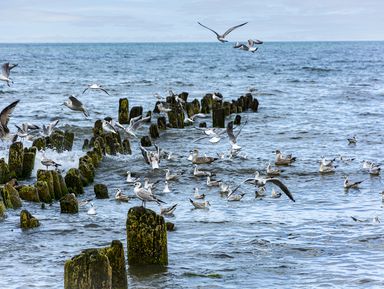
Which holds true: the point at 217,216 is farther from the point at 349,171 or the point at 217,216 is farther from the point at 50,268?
the point at 349,171

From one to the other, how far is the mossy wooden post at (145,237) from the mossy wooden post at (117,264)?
0.90 metres

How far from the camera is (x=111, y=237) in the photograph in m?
13.4

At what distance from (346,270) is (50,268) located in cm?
402

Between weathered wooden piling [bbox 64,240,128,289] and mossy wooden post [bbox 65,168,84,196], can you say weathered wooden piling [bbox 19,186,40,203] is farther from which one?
weathered wooden piling [bbox 64,240,128,289]

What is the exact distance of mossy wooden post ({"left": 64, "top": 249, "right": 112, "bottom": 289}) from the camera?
8.66 metres

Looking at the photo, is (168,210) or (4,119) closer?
(168,210)

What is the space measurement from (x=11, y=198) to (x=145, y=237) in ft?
15.1

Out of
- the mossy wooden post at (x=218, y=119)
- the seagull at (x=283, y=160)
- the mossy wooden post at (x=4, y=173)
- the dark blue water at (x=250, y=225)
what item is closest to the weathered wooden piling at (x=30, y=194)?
the dark blue water at (x=250, y=225)

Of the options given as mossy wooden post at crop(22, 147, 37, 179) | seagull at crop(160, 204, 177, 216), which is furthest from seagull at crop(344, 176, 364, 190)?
mossy wooden post at crop(22, 147, 37, 179)

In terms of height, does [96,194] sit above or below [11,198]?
below

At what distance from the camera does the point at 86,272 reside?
28.5 ft

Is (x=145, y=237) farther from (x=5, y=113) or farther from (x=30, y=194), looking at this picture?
(x=5, y=113)

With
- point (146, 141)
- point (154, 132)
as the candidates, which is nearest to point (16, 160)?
point (146, 141)

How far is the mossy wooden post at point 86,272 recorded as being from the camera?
8664 mm
